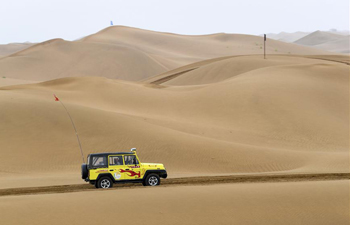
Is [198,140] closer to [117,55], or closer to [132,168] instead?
[132,168]

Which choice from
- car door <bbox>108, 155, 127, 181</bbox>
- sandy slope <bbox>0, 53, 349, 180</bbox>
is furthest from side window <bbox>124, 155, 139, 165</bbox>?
sandy slope <bbox>0, 53, 349, 180</bbox>

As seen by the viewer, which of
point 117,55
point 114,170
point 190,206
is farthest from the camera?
point 117,55

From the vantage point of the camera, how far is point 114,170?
557 inches

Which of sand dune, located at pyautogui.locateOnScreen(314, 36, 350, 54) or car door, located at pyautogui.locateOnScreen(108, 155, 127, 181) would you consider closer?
car door, located at pyautogui.locateOnScreen(108, 155, 127, 181)

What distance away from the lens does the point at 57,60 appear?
3674 inches

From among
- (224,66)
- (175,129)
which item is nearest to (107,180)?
(175,129)

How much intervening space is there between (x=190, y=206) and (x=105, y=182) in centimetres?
312

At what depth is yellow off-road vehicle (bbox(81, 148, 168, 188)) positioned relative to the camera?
1409cm

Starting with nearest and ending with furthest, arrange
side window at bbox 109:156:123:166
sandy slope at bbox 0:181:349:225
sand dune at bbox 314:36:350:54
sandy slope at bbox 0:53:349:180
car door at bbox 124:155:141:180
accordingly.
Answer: sandy slope at bbox 0:181:349:225 → side window at bbox 109:156:123:166 → car door at bbox 124:155:141:180 → sandy slope at bbox 0:53:349:180 → sand dune at bbox 314:36:350:54

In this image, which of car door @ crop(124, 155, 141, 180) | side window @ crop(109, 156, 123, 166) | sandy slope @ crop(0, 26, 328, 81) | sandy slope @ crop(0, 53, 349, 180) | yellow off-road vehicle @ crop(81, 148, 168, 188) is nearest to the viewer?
yellow off-road vehicle @ crop(81, 148, 168, 188)

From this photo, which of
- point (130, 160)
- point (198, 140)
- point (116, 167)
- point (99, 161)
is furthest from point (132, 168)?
point (198, 140)

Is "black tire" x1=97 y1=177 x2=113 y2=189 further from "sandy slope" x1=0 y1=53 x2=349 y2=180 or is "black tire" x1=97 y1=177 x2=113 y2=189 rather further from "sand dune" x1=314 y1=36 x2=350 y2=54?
"sand dune" x1=314 y1=36 x2=350 y2=54

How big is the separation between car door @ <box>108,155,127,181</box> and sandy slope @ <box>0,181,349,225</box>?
632 millimetres

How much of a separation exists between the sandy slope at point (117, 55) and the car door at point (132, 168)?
68.6 meters
